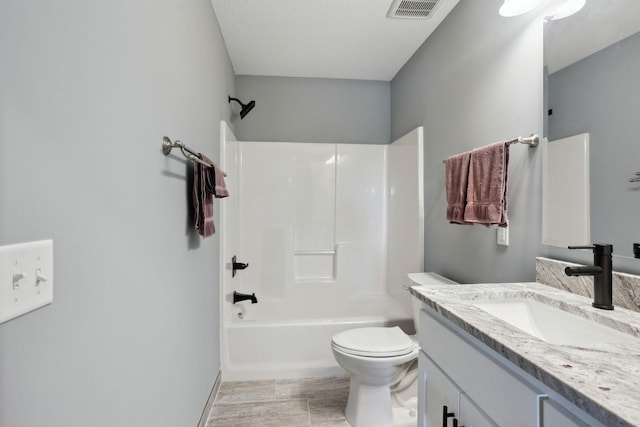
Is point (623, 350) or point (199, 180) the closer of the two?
point (623, 350)

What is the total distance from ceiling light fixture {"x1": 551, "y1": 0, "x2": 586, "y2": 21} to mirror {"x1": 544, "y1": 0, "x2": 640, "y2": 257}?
19 mm

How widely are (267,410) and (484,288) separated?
153 cm

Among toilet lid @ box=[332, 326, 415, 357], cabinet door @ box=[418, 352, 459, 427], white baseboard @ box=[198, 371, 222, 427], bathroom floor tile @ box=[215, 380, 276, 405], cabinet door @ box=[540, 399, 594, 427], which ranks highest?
cabinet door @ box=[540, 399, 594, 427]

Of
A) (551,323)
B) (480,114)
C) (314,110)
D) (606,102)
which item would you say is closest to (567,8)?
(606,102)

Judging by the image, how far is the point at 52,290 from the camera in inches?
22.8

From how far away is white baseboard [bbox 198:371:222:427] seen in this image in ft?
5.69

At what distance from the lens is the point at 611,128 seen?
0.98 meters

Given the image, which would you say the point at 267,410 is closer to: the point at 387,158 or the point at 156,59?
the point at 156,59

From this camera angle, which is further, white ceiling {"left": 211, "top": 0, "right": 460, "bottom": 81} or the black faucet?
white ceiling {"left": 211, "top": 0, "right": 460, "bottom": 81}

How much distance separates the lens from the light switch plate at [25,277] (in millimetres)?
470

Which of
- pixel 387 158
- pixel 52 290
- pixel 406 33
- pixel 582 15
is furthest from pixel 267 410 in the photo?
pixel 406 33

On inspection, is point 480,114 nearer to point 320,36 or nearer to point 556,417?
point 320,36

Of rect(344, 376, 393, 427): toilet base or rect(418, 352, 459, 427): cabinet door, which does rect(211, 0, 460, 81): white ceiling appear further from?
rect(344, 376, 393, 427): toilet base

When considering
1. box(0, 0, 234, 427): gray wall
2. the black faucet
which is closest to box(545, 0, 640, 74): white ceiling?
the black faucet
